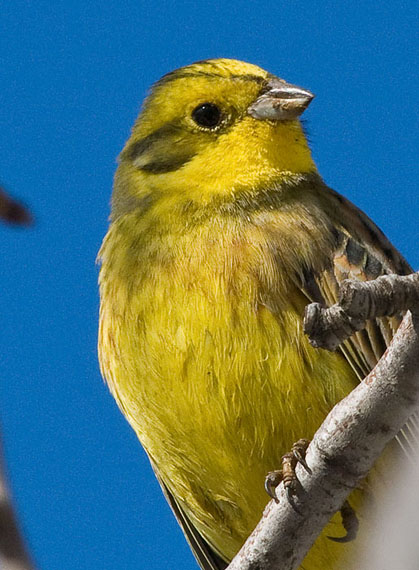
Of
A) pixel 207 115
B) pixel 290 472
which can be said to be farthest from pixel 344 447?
pixel 207 115

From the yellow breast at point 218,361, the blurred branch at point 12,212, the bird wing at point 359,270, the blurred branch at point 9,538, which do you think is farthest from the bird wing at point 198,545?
the blurred branch at point 12,212

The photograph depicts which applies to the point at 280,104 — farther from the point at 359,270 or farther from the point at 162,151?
the point at 359,270

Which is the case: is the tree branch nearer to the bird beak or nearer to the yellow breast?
the yellow breast

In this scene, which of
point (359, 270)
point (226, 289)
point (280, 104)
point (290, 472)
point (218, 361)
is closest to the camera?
point (290, 472)

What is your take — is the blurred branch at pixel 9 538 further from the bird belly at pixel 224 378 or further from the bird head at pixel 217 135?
the bird head at pixel 217 135

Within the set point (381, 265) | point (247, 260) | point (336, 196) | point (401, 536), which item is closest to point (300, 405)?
point (247, 260)

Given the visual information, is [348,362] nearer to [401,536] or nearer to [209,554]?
[209,554]
